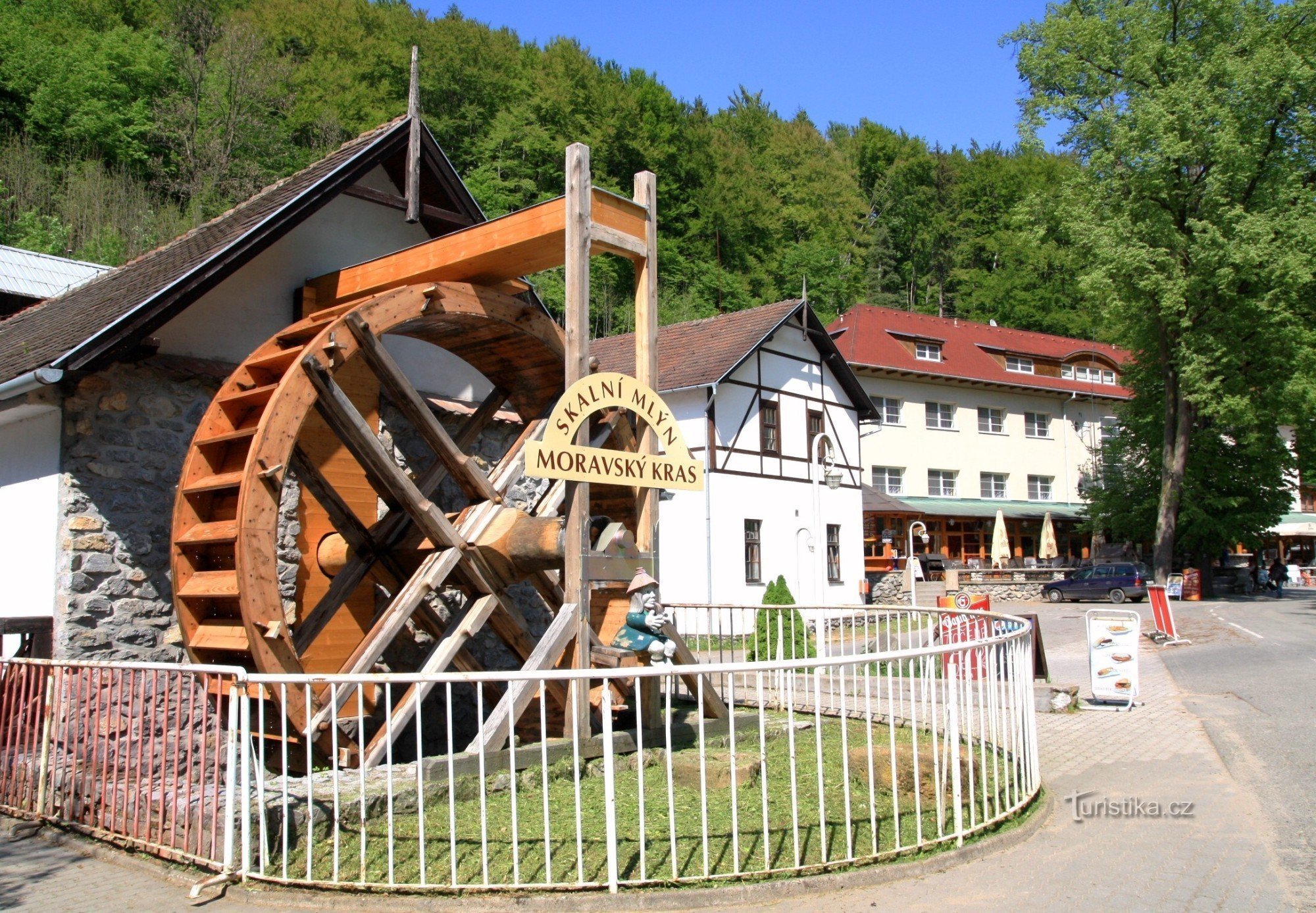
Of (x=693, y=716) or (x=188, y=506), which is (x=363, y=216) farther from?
(x=693, y=716)

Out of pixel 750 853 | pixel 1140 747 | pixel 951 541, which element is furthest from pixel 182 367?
pixel 951 541

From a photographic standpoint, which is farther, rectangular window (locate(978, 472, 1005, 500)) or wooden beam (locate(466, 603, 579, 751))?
rectangular window (locate(978, 472, 1005, 500))

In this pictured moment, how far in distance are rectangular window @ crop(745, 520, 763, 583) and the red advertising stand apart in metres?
7.99

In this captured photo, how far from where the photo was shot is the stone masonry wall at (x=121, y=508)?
7.20 meters

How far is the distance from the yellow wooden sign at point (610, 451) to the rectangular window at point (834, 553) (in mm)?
17764

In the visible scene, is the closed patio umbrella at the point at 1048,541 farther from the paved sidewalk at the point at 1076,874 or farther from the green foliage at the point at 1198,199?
the paved sidewalk at the point at 1076,874

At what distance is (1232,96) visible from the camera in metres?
27.6

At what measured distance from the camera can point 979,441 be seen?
37.1 m

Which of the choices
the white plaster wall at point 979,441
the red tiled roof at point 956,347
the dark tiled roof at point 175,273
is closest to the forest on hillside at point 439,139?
the red tiled roof at point 956,347

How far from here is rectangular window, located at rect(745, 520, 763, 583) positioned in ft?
75.9

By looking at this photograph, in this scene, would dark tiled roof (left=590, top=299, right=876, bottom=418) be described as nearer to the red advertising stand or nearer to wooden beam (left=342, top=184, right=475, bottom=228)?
the red advertising stand

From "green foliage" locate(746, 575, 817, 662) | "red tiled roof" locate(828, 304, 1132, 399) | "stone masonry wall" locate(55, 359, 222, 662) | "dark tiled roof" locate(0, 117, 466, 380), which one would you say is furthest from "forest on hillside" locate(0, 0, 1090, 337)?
"stone masonry wall" locate(55, 359, 222, 662)

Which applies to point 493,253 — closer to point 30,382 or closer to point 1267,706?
point 30,382

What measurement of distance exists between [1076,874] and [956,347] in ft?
116
